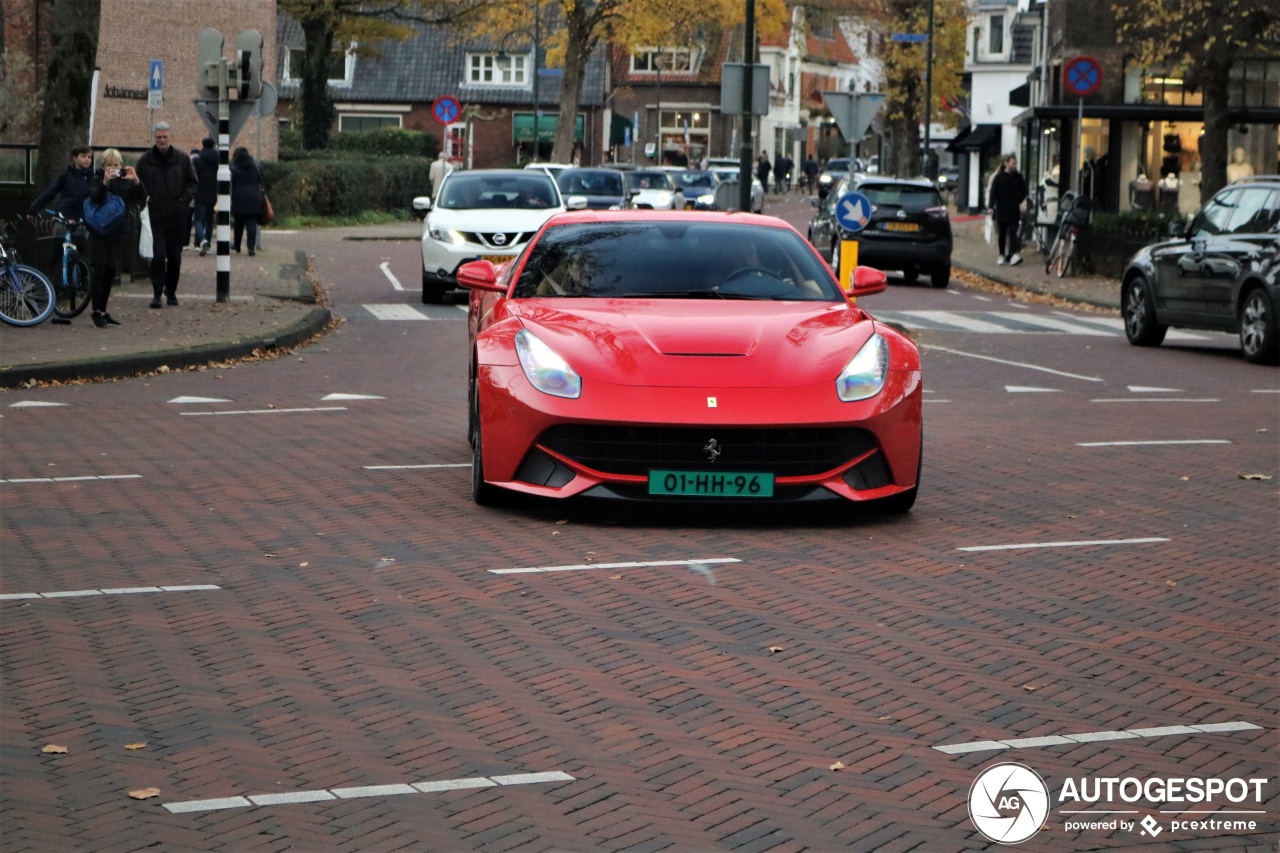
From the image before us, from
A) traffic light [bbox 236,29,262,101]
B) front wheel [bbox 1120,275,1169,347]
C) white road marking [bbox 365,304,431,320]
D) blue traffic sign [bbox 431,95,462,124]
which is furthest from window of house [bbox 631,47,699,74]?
front wheel [bbox 1120,275,1169,347]

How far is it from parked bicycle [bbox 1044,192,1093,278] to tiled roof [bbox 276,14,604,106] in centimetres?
5465

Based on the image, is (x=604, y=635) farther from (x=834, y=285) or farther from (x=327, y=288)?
(x=327, y=288)

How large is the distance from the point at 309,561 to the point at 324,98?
51.3 metres

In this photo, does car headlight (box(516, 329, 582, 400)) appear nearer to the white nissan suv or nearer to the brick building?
the white nissan suv

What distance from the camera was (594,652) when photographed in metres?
6.52

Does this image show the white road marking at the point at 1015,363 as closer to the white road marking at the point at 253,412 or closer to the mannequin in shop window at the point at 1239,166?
the white road marking at the point at 253,412

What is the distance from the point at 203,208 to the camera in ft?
101

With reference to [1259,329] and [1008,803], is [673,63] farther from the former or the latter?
[1008,803]

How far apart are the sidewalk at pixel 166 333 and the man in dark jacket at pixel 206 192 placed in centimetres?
300

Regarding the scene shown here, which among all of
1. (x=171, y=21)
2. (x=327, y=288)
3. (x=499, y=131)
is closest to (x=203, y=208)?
(x=327, y=288)

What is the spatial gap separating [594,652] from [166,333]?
42.1 ft

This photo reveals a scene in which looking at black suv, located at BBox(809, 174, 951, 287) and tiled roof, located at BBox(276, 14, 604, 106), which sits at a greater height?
tiled roof, located at BBox(276, 14, 604, 106)

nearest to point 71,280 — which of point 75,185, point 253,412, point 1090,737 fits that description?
point 75,185

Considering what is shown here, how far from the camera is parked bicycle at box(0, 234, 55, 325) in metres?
18.4
